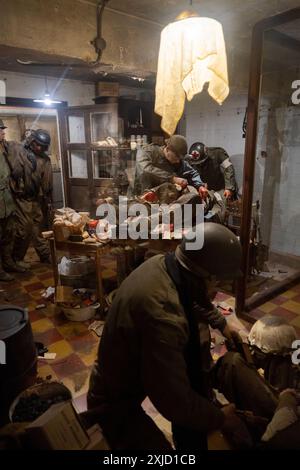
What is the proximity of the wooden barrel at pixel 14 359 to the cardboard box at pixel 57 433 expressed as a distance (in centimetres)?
84

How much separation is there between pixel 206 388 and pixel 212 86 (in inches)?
70.9

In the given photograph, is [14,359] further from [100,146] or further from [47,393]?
[100,146]

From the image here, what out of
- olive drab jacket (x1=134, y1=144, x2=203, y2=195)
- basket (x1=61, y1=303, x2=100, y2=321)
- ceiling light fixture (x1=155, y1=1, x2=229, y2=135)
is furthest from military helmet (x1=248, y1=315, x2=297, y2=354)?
olive drab jacket (x1=134, y1=144, x2=203, y2=195)

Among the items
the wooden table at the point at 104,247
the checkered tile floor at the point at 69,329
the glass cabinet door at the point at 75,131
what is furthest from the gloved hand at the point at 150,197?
the glass cabinet door at the point at 75,131

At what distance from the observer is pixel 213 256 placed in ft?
5.02

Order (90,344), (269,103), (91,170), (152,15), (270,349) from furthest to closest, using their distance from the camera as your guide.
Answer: (91,170) < (269,103) < (90,344) < (152,15) < (270,349)

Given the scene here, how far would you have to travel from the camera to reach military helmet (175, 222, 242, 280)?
1530mm

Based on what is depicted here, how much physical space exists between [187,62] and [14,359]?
92.0 inches

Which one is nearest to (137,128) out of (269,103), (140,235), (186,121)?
(186,121)

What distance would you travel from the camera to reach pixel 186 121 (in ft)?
22.7

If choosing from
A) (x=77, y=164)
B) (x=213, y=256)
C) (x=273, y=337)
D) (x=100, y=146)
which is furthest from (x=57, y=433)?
(x=77, y=164)

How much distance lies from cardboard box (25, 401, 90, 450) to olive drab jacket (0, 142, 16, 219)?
3900 millimetres
